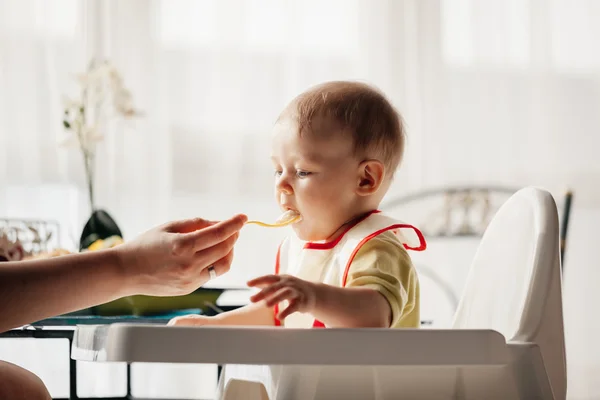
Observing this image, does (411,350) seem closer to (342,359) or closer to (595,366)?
A: (342,359)

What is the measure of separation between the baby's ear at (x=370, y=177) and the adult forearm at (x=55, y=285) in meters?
0.35

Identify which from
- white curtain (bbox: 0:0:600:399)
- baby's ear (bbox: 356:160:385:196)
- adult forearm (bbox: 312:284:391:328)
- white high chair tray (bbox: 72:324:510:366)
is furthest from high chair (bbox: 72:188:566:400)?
white curtain (bbox: 0:0:600:399)

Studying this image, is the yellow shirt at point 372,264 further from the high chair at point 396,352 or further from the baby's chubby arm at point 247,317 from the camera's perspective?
the high chair at point 396,352

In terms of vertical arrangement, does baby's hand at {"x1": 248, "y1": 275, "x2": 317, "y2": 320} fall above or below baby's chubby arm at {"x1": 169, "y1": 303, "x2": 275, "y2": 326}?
above

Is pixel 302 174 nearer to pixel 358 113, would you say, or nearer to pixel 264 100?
pixel 358 113

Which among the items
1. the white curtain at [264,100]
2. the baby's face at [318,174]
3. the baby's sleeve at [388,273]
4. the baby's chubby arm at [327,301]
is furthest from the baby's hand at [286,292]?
the white curtain at [264,100]

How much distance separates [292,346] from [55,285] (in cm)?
34

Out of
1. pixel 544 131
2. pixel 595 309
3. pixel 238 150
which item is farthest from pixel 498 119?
pixel 238 150

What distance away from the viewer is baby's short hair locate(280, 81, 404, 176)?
1.02m

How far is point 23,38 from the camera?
→ 272 cm

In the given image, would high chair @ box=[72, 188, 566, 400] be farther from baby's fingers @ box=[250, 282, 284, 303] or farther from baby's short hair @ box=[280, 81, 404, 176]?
baby's short hair @ box=[280, 81, 404, 176]

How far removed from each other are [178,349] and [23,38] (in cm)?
240

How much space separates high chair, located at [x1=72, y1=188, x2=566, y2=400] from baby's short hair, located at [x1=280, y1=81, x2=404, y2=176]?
9.2 inches

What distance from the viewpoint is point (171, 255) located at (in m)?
0.83
